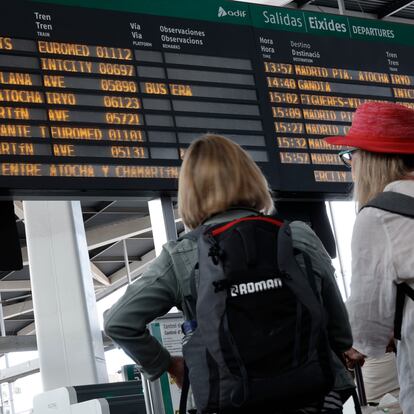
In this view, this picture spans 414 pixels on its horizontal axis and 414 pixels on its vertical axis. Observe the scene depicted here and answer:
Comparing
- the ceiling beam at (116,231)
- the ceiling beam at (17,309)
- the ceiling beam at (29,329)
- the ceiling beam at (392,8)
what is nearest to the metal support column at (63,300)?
the ceiling beam at (392,8)

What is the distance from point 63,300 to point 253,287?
6.82 metres

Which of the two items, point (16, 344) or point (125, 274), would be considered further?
point (125, 274)

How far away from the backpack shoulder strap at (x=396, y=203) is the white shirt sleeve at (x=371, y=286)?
24 millimetres

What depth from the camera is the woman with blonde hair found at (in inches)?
99.0

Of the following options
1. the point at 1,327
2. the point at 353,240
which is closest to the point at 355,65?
the point at 353,240

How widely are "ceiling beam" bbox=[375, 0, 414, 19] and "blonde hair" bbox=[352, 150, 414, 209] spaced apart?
8305 mm

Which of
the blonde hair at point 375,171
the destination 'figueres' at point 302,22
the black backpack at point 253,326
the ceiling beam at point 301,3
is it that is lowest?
the black backpack at point 253,326

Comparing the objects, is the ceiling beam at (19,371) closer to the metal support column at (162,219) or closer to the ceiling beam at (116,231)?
the ceiling beam at (116,231)

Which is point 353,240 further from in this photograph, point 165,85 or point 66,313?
point 66,313

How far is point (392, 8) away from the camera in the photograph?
1066 centimetres

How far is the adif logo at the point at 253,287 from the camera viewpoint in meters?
2.36

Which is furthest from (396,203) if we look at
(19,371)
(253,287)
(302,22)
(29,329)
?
(29,329)

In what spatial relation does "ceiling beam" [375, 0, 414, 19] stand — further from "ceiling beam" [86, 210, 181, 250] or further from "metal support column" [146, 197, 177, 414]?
"ceiling beam" [86, 210, 181, 250]

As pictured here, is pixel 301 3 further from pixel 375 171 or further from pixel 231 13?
pixel 375 171
